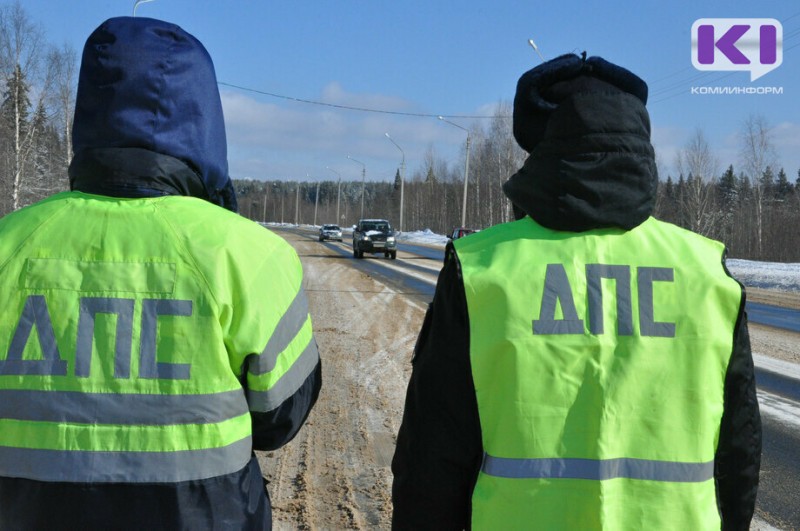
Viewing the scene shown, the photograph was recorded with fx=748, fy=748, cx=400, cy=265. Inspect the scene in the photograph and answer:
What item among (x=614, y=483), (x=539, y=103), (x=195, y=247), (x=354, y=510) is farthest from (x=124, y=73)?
(x=354, y=510)

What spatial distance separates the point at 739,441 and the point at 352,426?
478 cm

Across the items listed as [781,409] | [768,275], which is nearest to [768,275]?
[768,275]

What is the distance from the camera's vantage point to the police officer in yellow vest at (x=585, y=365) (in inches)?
69.2

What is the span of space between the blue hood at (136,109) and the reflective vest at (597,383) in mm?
884

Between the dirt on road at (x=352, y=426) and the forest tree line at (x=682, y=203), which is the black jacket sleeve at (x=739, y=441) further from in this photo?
the forest tree line at (x=682, y=203)

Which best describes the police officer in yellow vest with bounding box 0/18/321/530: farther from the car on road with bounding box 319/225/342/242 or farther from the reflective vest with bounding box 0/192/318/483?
the car on road with bounding box 319/225/342/242

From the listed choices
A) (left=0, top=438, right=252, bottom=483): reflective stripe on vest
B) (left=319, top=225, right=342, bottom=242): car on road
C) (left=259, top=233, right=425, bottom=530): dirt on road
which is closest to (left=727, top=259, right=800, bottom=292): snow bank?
(left=259, top=233, right=425, bottom=530): dirt on road

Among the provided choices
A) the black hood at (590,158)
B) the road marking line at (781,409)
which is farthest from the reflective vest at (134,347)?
the road marking line at (781,409)

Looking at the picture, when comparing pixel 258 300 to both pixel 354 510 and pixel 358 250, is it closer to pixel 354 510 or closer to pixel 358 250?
pixel 354 510

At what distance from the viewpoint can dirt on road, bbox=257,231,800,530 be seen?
4.50 metres

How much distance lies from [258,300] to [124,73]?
0.72 metres

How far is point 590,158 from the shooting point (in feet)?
5.94

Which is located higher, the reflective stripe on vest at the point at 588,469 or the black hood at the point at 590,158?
the black hood at the point at 590,158

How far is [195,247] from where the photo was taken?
1928 millimetres
